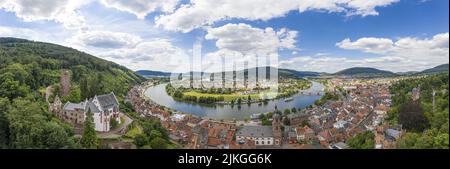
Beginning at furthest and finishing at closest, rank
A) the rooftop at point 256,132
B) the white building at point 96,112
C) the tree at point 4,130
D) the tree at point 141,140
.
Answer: the white building at point 96,112 < the rooftop at point 256,132 < the tree at point 141,140 < the tree at point 4,130

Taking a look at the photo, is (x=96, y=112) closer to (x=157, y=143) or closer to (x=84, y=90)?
(x=157, y=143)

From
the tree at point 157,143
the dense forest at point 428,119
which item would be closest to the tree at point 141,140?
the tree at point 157,143

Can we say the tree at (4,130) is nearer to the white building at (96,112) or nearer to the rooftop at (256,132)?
the white building at (96,112)

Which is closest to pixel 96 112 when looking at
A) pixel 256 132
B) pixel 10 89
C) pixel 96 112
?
pixel 96 112

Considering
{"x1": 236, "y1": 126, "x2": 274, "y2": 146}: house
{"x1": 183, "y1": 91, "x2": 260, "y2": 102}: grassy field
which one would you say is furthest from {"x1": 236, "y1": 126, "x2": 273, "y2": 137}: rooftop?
{"x1": 183, "y1": 91, "x2": 260, "y2": 102}: grassy field
